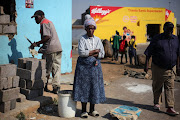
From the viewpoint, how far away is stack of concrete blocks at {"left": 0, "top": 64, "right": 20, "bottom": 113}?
3.34 m

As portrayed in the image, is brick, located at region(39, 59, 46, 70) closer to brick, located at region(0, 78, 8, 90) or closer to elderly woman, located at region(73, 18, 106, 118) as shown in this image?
brick, located at region(0, 78, 8, 90)

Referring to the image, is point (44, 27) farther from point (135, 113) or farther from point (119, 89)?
point (119, 89)

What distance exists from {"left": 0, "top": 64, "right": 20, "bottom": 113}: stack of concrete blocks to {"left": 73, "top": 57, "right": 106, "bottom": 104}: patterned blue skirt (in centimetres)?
119

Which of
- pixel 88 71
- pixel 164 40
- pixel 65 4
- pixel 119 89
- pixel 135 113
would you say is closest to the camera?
pixel 88 71

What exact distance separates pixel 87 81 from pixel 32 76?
4.68 feet

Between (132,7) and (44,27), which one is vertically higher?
(132,7)

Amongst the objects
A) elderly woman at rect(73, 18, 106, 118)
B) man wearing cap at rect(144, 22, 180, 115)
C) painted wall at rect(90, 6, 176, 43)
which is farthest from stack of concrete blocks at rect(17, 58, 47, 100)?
painted wall at rect(90, 6, 176, 43)

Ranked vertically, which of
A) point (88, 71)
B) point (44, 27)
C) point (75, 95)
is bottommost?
point (75, 95)

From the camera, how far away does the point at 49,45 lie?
4.29 m

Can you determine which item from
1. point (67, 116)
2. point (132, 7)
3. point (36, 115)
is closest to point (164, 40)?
point (67, 116)

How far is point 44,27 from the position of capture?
4145 mm

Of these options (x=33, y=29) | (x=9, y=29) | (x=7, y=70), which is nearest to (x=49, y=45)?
(x=7, y=70)

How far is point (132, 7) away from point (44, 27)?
22.4 metres

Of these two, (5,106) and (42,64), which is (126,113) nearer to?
(42,64)
